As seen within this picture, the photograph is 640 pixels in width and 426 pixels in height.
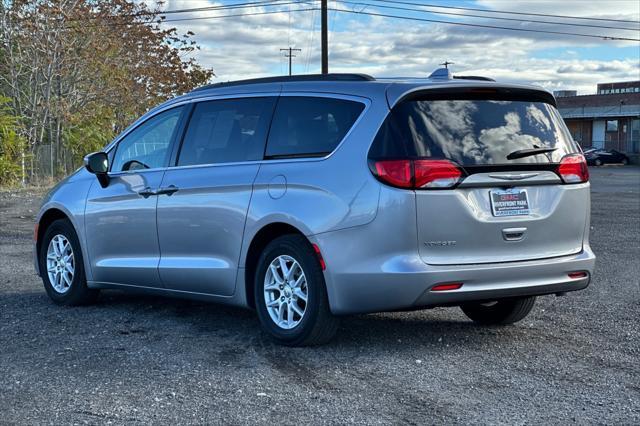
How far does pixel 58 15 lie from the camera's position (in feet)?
113

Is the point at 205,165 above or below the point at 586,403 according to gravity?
above

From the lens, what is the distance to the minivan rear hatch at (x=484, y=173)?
6.12 meters

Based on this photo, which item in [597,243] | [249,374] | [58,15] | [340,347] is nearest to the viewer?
[249,374]

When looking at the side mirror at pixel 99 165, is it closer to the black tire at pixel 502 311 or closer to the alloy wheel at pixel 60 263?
the alloy wheel at pixel 60 263

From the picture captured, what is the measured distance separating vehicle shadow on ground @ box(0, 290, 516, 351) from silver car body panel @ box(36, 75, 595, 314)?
0.29m

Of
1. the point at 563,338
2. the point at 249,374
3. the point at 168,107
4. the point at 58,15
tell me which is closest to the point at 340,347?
the point at 249,374

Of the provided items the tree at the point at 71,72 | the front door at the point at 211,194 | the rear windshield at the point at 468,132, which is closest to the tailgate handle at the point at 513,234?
the rear windshield at the point at 468,132

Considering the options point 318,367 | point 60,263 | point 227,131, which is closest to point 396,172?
point 318,367

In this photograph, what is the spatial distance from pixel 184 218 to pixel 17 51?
96.6ft

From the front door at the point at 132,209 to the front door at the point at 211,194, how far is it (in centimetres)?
16

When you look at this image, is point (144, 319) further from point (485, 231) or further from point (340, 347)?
point (485, 231)

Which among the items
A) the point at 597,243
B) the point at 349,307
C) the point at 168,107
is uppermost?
the point at 168,107

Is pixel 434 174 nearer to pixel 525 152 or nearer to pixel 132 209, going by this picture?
pixel 525 152

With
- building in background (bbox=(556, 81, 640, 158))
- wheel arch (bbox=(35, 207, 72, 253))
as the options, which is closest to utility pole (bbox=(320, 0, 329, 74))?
wheel arch (bbox=(35, 207, 72, 253))
